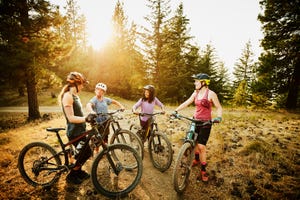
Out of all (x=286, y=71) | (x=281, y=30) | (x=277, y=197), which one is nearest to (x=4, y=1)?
(x=277, y=197)

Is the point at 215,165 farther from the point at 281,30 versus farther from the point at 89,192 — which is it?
the point at 281,30

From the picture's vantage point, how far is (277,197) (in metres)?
3.68

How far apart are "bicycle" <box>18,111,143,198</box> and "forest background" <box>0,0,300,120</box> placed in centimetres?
859

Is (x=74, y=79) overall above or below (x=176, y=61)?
below

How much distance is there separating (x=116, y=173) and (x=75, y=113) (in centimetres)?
170

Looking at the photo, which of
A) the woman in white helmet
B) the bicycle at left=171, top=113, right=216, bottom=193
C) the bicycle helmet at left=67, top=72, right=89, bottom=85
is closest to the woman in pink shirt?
the woman in white helmet

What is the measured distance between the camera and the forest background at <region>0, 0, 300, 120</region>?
34.0 ft

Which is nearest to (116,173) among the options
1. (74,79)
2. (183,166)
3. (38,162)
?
(183,166)

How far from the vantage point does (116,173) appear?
3740 mm

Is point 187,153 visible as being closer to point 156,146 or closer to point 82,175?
point 156,146

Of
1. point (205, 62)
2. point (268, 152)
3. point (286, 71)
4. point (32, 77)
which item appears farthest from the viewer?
point (205, 62)

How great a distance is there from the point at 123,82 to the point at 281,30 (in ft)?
58.9

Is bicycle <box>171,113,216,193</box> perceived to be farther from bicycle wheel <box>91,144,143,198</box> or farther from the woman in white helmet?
the woman in white helmet

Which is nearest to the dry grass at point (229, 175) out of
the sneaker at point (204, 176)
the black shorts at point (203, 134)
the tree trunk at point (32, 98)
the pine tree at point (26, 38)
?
the sneaker at point (204, 176)
